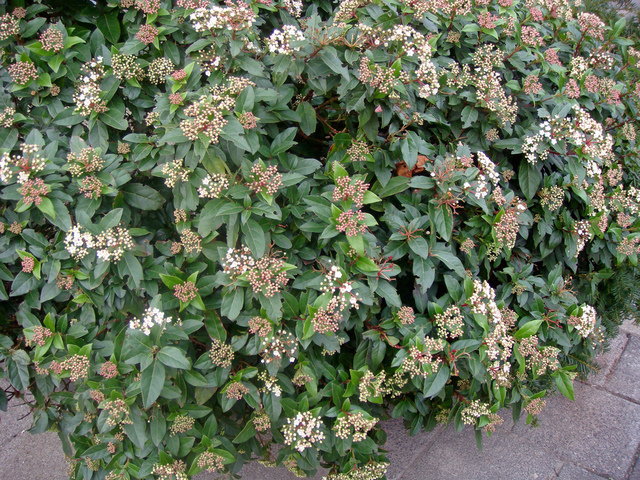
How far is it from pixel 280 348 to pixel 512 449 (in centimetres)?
211

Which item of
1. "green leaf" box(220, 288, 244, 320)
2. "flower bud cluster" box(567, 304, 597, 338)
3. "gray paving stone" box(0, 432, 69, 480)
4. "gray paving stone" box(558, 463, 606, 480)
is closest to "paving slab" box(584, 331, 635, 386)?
"gray paving stone" box(558, 463, 606, 480)

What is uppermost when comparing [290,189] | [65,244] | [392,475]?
[290,189]

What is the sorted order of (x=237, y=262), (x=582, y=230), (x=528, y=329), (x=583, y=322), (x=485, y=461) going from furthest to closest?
(x=485, y=461)
(x=582, y=230)
(x=583, y=322)
(x=528, y=329)
(x=237, y=262)

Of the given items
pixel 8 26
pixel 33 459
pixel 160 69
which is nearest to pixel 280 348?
pixel 160 69

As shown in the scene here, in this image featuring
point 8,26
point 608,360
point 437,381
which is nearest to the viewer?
point 437,381

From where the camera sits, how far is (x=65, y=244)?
2.10 meters

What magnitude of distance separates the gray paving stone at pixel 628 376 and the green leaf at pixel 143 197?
3.70 m

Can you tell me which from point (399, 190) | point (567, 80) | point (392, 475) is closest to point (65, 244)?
point (399, 190)

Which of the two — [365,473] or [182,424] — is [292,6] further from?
[365,473]

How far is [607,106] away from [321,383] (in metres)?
2.60

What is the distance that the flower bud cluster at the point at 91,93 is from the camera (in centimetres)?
213

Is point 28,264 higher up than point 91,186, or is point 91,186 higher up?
point 91,186

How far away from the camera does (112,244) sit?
195 centimetres

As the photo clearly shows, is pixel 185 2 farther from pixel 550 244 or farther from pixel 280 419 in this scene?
pixel 550 244
